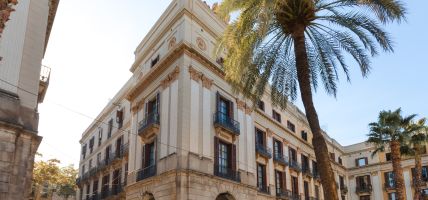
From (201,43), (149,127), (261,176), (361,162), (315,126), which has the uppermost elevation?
(201,43)

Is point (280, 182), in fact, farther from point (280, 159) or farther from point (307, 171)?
point (307, 171)

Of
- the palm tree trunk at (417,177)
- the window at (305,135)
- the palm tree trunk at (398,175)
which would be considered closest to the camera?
the palm tree trunk at (398,175)

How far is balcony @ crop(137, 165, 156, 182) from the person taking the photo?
838 inches

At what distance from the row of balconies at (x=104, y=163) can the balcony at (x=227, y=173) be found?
975 cm

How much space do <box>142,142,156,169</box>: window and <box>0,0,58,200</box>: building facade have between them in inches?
371

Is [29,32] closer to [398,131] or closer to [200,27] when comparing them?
[200,27]

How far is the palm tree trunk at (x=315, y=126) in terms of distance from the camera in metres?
12.2

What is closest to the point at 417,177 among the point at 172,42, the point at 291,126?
the point at 291,126

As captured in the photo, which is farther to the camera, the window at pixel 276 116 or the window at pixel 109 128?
the window at pixel 109 128

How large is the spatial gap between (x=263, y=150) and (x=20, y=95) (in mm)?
18031

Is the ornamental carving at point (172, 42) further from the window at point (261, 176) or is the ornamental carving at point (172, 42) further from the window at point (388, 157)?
the window at point (388, 157)

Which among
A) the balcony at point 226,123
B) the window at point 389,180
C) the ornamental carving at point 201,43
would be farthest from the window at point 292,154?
the window at point 389,180

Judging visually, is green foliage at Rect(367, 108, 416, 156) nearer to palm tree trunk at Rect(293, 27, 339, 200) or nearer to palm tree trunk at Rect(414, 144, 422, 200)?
palm tree trunk at Rect(414, 144, 422, 200)

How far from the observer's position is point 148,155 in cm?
2295
